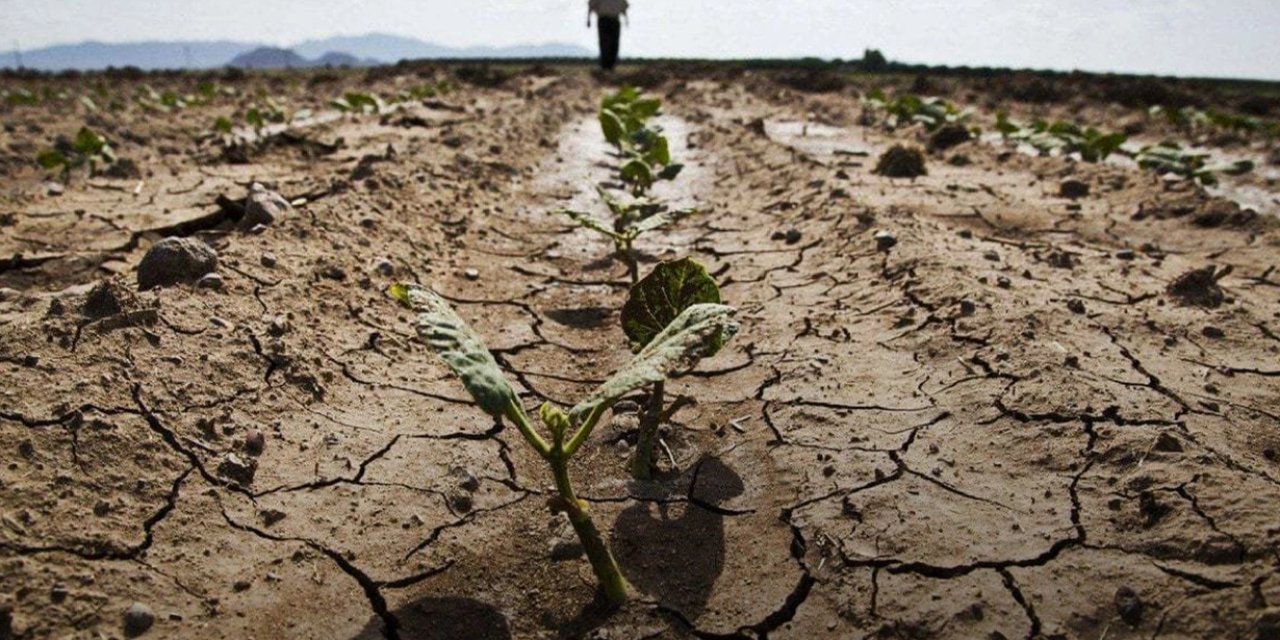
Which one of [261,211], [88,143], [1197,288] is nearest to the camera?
[1197,288]

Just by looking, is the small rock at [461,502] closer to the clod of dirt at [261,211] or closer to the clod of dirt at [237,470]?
the clod of dirt at [237,470]

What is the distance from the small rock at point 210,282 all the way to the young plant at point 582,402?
1.52m

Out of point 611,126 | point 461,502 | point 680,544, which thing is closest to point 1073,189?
point 611,126

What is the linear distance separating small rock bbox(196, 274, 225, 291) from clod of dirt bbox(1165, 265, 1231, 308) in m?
3.82

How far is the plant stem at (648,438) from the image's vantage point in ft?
7.77

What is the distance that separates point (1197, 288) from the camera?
3611 mm

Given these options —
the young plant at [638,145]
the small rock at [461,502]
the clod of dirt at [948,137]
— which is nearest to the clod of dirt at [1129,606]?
the small rock at [461,502]

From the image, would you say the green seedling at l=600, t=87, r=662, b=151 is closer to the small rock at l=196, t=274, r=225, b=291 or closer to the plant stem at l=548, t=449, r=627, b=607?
the small rock at l=196, t=274, r=225, b=291

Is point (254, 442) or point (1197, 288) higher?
point (1197, 288)

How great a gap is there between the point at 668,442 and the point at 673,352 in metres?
0.84

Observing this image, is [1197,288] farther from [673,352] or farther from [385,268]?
[385,268]

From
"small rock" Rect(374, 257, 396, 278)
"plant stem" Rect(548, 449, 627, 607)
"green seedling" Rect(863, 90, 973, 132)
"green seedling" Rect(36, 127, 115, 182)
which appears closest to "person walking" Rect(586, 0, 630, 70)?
"green seedling" Rect(863, 90, 973, 132)

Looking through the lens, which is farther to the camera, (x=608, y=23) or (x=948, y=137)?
(x=608, y=23)

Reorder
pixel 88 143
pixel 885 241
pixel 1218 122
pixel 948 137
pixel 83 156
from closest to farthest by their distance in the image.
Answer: pixel 885 241 < pixel 88 143 < pixel 83 156 < pixel 948 137 < pixel 1218 122
